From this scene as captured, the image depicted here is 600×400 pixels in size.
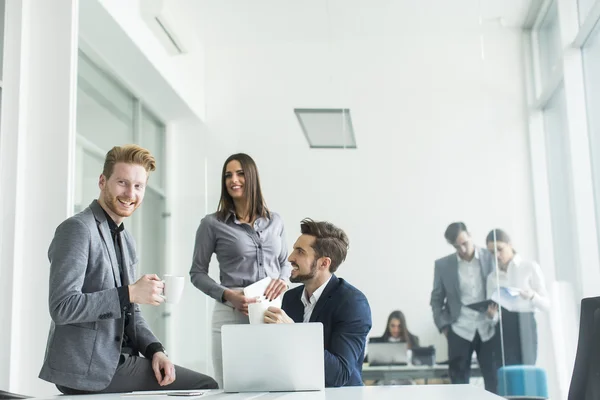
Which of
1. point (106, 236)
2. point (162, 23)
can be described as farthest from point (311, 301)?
point (162, 23)

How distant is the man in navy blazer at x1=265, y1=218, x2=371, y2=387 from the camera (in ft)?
8.02

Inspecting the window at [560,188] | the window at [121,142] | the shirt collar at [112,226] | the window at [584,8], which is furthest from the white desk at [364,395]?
the window at [584,8]

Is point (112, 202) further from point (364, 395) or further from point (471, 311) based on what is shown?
point (471, 311)

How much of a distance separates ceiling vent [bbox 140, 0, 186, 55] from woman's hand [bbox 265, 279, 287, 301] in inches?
88.9

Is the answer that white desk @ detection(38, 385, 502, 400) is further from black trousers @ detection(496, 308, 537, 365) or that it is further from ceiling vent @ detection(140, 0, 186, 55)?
ceiling vent @ detection(140, 0, 186, 55)

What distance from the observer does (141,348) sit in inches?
102

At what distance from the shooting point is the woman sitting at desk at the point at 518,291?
4.43 metres

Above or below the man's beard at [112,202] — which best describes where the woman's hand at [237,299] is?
below

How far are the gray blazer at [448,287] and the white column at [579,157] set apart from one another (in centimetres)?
53

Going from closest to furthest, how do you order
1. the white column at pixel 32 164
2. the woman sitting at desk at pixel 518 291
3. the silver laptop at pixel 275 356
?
the silver laptop at pixel 275 356 → the white column at pixel 32 164 → the woman sitting at desk at pixel 518 291

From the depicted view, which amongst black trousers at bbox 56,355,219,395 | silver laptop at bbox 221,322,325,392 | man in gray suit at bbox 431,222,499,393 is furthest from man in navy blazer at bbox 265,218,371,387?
man in gray suit at bbox 431,222,499,393

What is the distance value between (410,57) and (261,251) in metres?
1.71

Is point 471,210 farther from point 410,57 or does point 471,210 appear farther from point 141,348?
point 141,348

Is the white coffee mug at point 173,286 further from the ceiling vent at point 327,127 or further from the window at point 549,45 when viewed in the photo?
the window at point 549,45
